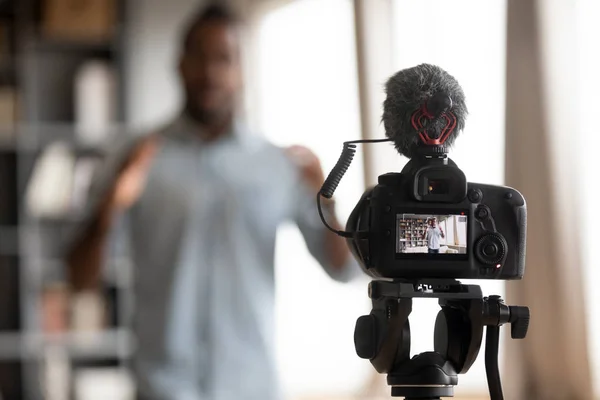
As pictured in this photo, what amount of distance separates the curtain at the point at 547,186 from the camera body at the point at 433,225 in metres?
0.73

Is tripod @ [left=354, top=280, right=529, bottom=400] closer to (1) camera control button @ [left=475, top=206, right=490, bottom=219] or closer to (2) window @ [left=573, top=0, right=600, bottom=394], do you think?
(1) camera control button @ [left=475, top=206, right=490, bottom=219]

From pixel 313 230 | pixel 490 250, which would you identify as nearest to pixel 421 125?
pixel 490 250

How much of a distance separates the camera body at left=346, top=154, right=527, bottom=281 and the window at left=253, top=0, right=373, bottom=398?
2550 mm

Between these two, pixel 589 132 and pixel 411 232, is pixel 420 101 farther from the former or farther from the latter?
pixel 589 132

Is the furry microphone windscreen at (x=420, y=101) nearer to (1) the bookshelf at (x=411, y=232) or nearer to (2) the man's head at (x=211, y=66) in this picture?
(1) the bookshelf at (x=411, y=232)

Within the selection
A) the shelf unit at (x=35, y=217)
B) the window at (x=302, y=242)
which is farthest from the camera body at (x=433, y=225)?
the shelf unit at (x=35, y=217)

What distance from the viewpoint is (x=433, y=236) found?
86 cm

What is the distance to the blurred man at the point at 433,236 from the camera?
2.81 ft

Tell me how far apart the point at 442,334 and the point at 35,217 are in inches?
151

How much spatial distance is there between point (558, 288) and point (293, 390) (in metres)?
2.69

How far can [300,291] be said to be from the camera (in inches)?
165

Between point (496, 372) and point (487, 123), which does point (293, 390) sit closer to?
point (487, 123)

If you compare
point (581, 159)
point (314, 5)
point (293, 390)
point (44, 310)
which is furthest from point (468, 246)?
point (44, 310)

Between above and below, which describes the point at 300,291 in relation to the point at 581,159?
below
